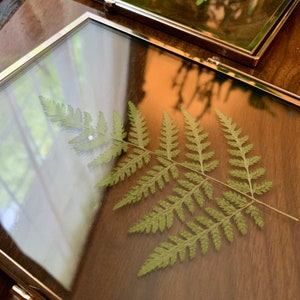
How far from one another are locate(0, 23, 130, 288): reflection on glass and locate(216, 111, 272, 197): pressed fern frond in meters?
0.18

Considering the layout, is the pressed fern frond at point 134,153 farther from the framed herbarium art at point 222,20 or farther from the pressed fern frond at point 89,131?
the framed herbarium art at point 222,20

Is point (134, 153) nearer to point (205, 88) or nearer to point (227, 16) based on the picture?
point (205, 88)

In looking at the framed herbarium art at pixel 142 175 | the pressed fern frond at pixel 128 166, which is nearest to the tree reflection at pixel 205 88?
the framed herbarium art at pixel 142 175

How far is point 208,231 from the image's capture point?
46 centimetres

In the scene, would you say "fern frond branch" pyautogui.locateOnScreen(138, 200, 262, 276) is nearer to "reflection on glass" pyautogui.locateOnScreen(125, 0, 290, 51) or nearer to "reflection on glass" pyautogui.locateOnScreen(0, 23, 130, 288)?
"reflection on glass" pyautogui.locateOnScreen(0, 23, 130, 288)

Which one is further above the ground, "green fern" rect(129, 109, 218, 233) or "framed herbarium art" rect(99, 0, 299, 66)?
"framed herbarium art" rect(99, 0, 299, 66)

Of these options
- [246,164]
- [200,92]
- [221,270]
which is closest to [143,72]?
[200,92]

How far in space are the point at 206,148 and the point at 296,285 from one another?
0.71ft

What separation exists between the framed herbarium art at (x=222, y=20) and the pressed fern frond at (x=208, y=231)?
A: 0.28 m

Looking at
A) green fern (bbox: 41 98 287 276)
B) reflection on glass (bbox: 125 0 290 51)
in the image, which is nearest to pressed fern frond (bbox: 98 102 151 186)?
green fern (bbox: 41 98 287 276)

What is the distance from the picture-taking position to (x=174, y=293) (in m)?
0.43

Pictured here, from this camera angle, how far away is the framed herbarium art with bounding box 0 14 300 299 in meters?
0.44

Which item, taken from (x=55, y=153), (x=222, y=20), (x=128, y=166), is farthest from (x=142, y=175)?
(x=222, y=20)

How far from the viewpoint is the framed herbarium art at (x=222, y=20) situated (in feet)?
2.11
